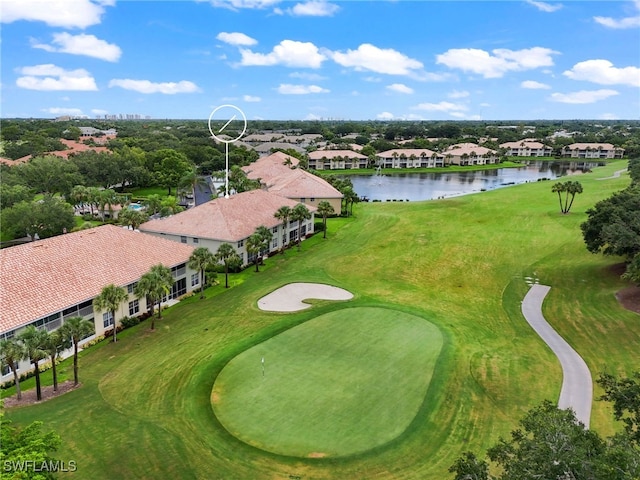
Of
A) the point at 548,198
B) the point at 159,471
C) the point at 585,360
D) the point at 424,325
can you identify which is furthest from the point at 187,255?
the point at 548,198

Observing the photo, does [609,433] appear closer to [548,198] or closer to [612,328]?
[612,328]

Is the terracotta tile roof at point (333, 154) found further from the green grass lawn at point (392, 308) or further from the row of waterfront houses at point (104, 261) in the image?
the row of waterfront houses at point (104, 261)

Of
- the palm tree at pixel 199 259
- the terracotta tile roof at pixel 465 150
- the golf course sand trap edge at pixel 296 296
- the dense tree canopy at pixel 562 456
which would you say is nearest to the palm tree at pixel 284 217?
the golf course sand trap edge at pixel 296 296

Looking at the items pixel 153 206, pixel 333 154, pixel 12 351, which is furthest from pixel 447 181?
pixel 12 351

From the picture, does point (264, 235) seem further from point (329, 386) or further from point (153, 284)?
point (329, 386)

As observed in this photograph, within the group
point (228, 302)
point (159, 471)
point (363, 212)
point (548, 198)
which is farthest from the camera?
point (548, 198)
